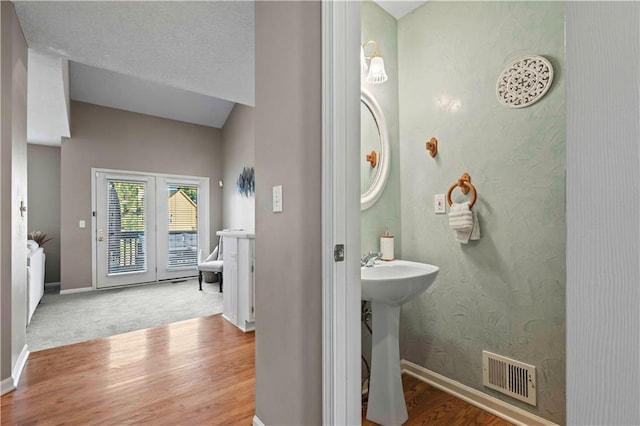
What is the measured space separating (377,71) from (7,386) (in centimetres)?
Answer: 299

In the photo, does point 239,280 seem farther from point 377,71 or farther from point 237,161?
point 237,161

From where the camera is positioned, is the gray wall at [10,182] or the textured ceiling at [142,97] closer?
the gray wall at [10,182]

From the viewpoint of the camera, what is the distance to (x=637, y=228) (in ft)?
1.17

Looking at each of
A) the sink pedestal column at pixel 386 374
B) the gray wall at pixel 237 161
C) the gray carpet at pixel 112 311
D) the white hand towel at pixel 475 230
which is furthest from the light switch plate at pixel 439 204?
the gray wall at pixel 237 161

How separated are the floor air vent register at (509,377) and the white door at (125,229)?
518cm

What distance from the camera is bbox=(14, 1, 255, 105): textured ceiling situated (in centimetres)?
196

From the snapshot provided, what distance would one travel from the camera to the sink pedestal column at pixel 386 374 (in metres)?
1.54

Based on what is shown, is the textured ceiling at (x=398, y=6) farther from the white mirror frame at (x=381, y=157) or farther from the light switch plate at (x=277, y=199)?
the light switch plate at (x=277, y=199)

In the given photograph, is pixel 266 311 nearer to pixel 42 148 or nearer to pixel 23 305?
pixel 23 305

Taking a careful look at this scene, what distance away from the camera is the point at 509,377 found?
165 centimetres

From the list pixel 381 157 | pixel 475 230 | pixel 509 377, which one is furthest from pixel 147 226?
pixel 509 377

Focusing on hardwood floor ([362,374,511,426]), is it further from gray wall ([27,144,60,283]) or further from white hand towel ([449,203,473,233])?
gray wall ([27,144,60,283])

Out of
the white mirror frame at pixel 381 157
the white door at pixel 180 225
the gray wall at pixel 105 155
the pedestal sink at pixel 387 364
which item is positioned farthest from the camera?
the white door at pixel 180 225

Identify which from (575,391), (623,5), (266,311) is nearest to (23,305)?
(266,311)
